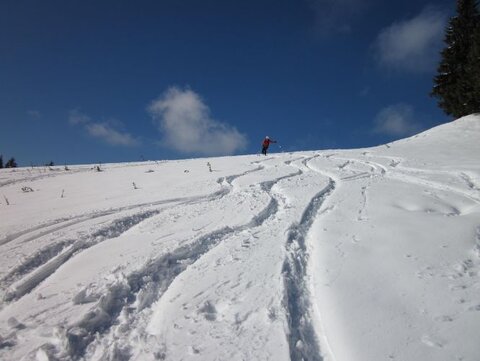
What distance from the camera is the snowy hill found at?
2916 millimetres

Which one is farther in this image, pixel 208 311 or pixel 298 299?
pixel 298 299

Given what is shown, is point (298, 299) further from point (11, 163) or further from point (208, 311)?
point (11, 163)

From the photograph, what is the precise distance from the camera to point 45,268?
4414 mm

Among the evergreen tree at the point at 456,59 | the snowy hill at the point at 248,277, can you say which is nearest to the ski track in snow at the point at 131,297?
the snowy hill at the point at 248,277

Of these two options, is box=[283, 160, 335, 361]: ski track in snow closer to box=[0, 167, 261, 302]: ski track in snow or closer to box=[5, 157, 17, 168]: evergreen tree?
box=[0, 167, 261, 302]: ski track in snow

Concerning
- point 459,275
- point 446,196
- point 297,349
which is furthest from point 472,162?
point 297,349

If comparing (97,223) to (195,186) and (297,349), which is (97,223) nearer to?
(195,186)

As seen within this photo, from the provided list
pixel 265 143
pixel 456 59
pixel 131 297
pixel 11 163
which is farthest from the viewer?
pixel 11 163

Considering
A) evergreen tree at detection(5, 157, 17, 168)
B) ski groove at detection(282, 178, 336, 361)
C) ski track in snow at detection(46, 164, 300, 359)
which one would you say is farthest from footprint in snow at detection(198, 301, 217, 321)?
evergreen tree at detection(5, 157, 17, 168)

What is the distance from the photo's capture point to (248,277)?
4043mm

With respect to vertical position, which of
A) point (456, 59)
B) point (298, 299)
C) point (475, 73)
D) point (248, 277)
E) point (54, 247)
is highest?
point (456, 59)

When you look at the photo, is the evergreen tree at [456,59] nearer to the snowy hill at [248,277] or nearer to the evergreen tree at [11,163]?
the snowy hill at [248,277]

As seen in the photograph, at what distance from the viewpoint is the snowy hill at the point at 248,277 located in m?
2.92

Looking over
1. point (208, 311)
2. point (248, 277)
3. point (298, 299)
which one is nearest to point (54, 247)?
point (208, 311)
